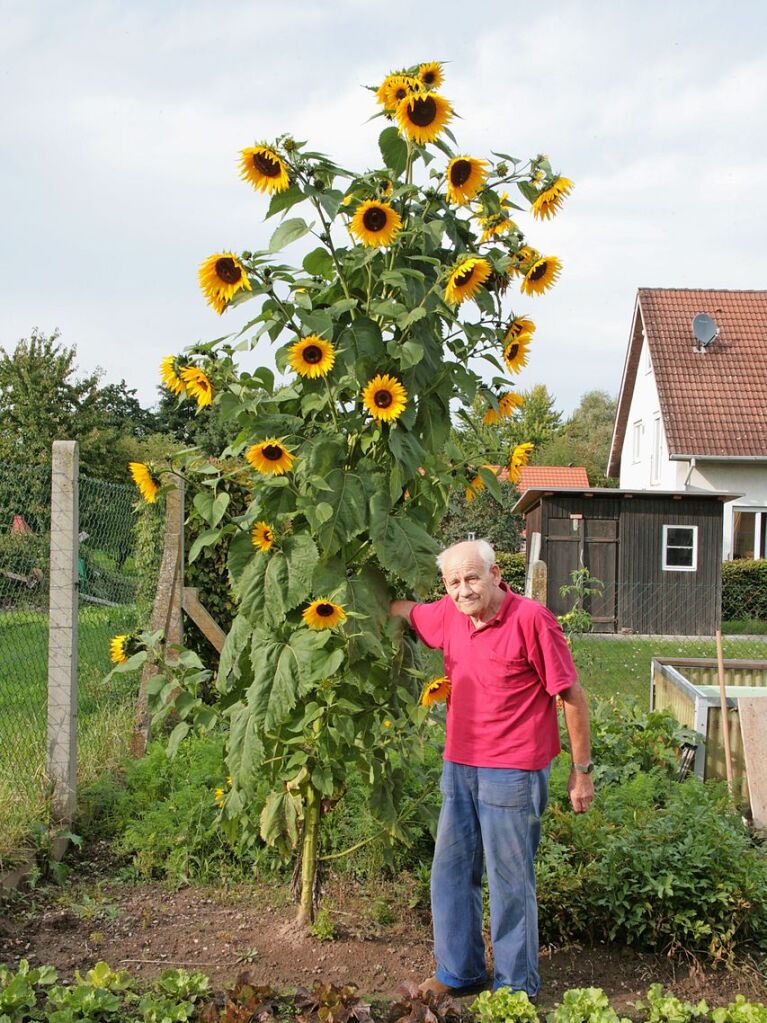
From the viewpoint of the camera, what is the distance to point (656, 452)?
26062mm

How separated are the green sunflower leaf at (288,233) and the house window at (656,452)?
23.0 m

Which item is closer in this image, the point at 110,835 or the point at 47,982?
the point at 47,982

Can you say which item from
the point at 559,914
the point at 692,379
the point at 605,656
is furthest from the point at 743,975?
the point at 692,379

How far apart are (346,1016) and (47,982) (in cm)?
103

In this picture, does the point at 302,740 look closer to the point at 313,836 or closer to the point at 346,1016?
the point at 313,836

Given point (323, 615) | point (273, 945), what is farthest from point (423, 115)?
point (273, 945)

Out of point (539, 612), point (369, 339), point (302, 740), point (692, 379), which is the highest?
point (692, 379)

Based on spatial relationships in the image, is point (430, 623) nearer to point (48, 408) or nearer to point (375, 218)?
point (375, 218)

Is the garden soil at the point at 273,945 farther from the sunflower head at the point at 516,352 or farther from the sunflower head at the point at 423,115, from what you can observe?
the sunflower head at the point at 423,115

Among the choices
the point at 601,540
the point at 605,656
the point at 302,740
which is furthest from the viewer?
the point at 601,540

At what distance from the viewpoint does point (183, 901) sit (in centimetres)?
466

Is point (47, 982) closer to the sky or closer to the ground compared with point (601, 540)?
Answer: closer to the ground

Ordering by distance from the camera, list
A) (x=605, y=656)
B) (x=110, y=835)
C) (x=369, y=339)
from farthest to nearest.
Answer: (x=605, y=656) < (x=110, y=835) < (x=369, y=339)

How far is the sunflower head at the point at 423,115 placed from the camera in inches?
136
